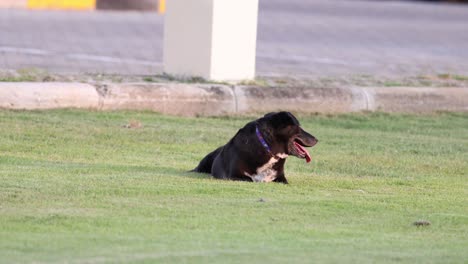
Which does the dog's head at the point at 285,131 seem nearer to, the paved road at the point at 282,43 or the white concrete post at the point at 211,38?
the white concrete post at the point at 211,38

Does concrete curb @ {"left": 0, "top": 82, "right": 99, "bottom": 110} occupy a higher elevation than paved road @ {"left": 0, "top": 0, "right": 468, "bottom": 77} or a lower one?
higher

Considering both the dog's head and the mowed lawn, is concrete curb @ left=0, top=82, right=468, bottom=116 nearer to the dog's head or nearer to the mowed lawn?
the mowed lawn

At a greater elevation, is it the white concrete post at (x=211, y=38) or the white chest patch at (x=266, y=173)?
the white concrete post at (x=211, y=38)

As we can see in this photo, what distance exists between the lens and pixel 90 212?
6.98 metres

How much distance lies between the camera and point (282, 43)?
68.8ft

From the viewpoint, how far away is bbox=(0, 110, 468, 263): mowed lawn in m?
6.12

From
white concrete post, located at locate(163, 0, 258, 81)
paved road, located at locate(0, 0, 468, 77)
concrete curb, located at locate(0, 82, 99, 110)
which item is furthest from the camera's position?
paved road, located at locate(0, 0, 468, 77)

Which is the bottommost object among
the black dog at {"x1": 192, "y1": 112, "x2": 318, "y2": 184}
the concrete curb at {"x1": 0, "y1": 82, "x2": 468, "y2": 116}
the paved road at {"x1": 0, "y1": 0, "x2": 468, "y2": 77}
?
the paved road at {"x1": 0, "y1": 0, "x2": 468, "y2": 77}

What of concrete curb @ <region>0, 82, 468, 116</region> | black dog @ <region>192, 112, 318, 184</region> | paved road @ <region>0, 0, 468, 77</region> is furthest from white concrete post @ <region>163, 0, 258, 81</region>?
black dog @ <region>192, 112, 318, 184</region>

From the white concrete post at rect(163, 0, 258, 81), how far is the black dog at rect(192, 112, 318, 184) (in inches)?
188

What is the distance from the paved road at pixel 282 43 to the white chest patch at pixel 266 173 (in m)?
6.10

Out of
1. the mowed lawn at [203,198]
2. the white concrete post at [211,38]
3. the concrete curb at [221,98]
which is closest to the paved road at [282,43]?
the white concrete post at [211,38]

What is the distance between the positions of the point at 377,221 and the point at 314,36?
15.9m

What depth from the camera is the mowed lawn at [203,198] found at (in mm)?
6121
